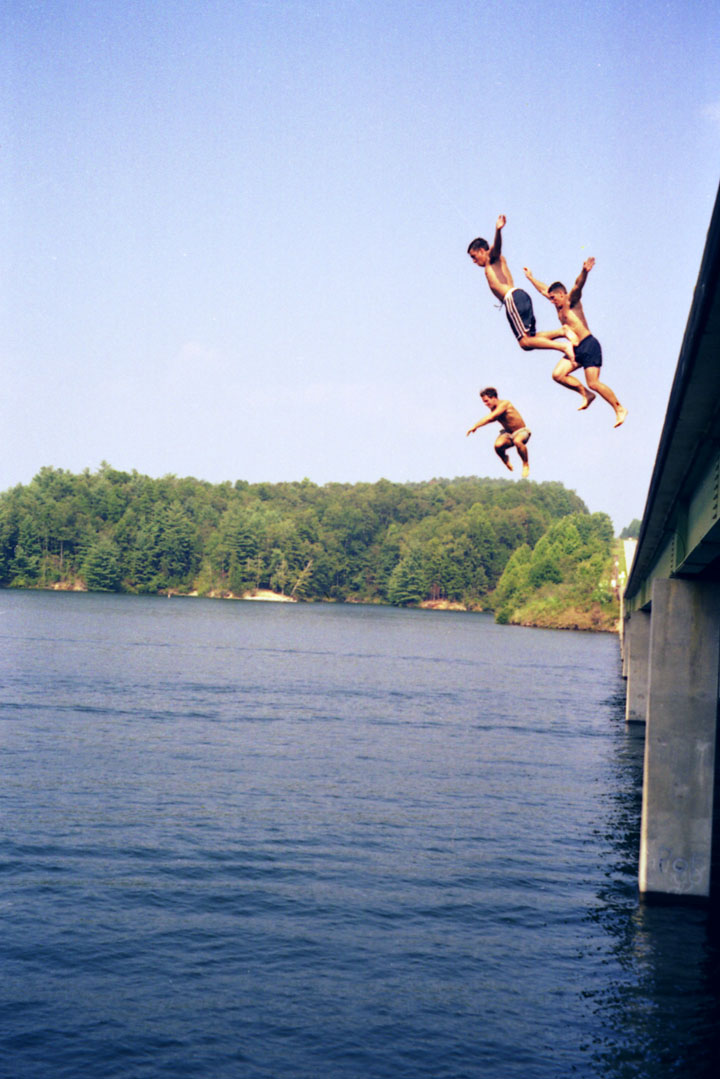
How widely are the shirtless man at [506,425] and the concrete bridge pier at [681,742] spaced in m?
13.3

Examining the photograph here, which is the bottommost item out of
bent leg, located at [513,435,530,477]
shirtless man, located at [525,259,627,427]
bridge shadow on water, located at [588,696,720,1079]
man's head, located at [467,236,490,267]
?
bridge shadow on water, located at [588,696,720,1079]

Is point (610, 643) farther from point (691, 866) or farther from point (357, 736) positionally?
point (691, 866)

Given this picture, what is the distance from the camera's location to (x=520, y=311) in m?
8.41

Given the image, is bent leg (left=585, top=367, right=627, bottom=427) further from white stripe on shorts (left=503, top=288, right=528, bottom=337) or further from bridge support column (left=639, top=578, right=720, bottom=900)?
bridge support column (left=639, top=578, right=720, bottom=900)

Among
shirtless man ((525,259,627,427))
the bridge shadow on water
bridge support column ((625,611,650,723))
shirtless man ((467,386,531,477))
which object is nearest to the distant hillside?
bridge support column ((625,611,650,723))

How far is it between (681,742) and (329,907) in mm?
7837

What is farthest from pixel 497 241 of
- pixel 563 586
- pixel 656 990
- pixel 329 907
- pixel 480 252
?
pixel 563 586

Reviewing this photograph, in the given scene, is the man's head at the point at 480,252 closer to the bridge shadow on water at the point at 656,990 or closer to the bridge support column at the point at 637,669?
the bridge shadow on water at the point at 656,990

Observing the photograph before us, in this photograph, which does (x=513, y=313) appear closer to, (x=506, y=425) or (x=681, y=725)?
(x=506, y=425)

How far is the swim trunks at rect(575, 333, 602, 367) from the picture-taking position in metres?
8.38

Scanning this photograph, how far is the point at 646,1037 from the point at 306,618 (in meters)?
156

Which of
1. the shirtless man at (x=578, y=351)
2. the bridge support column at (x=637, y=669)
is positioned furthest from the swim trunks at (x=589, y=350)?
the bridge support column at (x=637, y=669)

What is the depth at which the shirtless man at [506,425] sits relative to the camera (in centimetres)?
886

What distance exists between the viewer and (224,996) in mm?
17312
